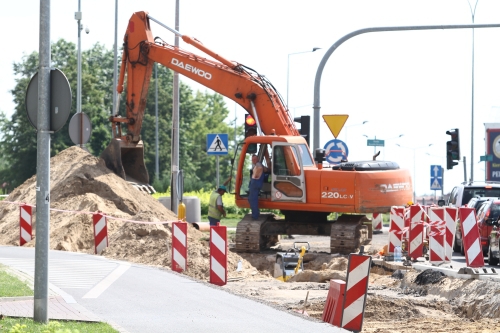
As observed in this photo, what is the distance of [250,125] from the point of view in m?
27.6

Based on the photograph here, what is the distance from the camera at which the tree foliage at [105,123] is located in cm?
7612

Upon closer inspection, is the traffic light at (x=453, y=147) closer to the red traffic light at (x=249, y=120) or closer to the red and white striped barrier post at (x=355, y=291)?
the red traffic light at (x=249, y=120)

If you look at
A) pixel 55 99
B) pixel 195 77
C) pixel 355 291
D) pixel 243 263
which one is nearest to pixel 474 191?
pixel 195 77

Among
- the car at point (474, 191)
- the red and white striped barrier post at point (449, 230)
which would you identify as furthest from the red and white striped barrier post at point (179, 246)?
the car at point (474, 191)

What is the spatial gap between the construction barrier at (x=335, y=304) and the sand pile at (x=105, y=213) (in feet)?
22.7

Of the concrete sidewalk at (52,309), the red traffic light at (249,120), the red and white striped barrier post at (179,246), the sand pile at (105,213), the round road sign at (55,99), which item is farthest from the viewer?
Answer: the red traffic light at (249,120)

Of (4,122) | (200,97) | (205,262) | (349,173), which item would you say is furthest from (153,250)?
(200,97)

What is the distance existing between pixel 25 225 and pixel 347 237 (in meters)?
8.21

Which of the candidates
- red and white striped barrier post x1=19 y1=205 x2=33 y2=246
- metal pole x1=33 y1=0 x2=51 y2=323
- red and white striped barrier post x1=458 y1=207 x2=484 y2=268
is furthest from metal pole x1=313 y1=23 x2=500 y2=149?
metal pole x1=33 y1=0 x2=51 y2=323

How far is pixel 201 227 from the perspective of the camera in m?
33.2

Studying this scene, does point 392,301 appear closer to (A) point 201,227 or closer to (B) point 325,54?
(B) point 325,54

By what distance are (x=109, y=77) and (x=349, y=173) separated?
73804 mm

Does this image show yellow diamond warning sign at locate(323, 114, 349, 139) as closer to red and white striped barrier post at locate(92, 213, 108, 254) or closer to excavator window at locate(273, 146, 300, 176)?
excavator window at locate(273, 146, 300, 176)

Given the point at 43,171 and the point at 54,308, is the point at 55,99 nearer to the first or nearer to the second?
the point at 43,171
